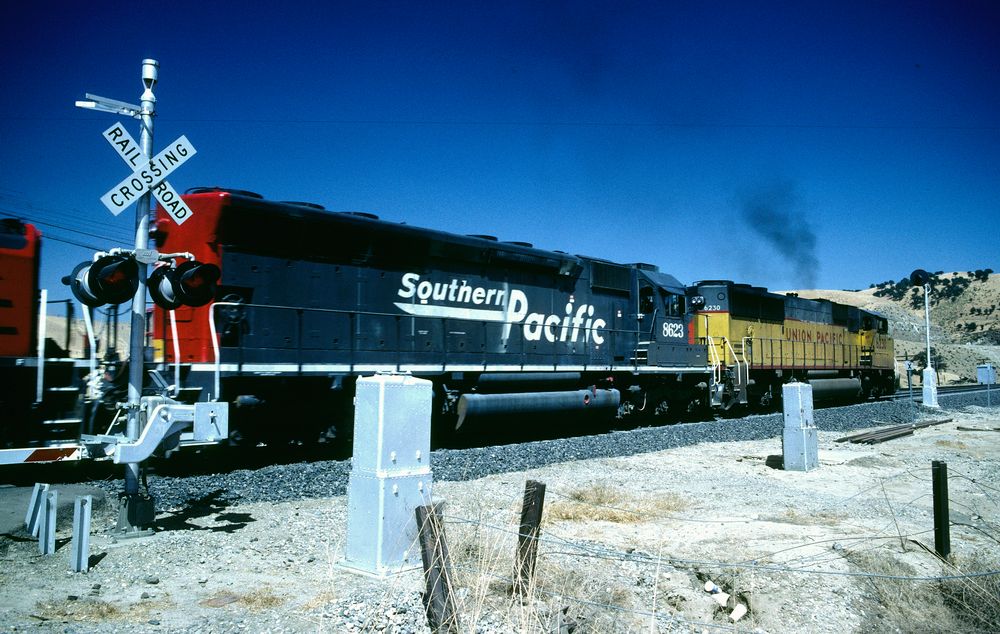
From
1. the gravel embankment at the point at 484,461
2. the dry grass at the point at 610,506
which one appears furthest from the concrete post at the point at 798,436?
the dry grass at the point at 610,506

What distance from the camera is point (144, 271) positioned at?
21.6 feet

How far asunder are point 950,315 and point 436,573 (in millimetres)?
108375

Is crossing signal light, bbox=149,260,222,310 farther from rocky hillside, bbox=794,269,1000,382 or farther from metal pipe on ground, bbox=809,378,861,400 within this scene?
rocky hillside, bbox=794,269,1000,382

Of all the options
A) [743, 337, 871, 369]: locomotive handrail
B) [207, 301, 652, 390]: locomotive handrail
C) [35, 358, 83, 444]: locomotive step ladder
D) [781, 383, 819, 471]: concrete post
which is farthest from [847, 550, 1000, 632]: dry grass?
[743, 337, 871, 369]: locomotive handrail

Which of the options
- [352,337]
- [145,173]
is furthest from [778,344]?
[145,173]

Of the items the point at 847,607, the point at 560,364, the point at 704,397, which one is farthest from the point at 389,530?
the point at 704,397

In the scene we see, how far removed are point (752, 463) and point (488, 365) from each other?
16.5 feet

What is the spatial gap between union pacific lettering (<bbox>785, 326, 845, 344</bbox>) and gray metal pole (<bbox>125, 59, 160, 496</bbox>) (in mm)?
22551

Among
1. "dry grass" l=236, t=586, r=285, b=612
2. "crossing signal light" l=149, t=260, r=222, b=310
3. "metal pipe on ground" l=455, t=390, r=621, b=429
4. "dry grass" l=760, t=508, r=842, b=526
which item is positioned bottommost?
"dry grass" l=760, t=508, r=842, b=526

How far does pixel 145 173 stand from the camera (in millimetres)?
6406

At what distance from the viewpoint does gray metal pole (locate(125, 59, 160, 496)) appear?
639 cm

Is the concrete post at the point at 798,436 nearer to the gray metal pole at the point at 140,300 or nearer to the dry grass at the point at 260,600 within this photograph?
the dry grass at the point at 260,600

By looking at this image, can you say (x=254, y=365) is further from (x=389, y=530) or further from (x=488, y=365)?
(x=389, y=530)

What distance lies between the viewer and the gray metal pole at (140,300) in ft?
21.0
